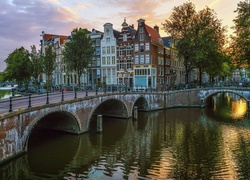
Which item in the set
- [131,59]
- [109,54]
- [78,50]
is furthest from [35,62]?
[131,59]

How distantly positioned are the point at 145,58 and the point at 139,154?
34.3m

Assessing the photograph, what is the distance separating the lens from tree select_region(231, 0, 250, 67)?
36594 millimetres

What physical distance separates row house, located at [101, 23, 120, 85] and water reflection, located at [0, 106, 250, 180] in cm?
2849

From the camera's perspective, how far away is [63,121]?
2381 cm

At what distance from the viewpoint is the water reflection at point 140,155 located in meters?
13.8

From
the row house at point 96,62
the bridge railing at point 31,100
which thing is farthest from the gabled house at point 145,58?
the bridge railing at point 31,100

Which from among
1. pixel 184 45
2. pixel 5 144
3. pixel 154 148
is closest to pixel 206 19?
pixel 184 45

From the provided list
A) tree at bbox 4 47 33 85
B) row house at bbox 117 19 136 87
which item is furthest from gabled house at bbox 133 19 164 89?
tree at bbox 4 47 33 85

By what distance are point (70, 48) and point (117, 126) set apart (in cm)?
2274

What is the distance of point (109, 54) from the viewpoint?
177 ft

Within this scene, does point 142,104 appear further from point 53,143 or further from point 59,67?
point 59,67

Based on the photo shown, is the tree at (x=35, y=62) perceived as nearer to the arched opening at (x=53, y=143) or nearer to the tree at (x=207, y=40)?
the arched opening at (x=53, y=143)

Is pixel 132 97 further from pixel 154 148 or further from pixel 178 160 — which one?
pixel 178 160

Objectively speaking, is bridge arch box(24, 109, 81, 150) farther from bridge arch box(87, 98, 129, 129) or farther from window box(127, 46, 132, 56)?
window box(127, 46, 132, 56)
